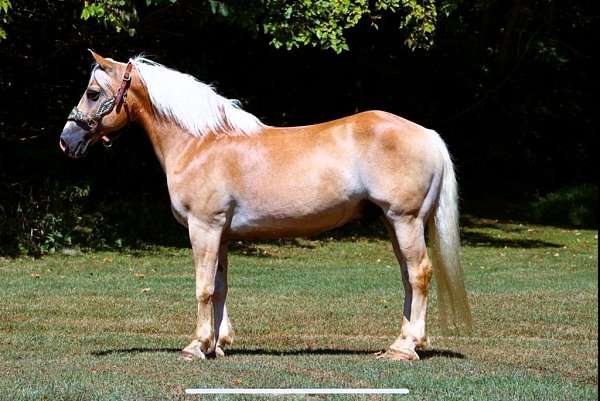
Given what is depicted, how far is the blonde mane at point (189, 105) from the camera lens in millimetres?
8672

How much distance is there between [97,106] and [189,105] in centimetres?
74

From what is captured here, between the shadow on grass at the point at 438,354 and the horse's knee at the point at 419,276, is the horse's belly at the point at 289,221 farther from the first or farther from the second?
the shadow on grass at the point at 438,354

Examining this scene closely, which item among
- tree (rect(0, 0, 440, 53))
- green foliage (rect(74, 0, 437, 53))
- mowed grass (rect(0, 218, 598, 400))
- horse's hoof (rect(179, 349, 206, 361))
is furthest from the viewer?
green foliage (rect(74, 0, 437, 53))

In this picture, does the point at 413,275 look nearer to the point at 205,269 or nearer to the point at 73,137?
the point at 205,269

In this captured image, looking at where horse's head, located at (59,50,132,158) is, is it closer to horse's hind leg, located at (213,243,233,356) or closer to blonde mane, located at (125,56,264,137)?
blonde mane, located at (125,56,264,137)

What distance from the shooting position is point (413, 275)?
8.38 metres

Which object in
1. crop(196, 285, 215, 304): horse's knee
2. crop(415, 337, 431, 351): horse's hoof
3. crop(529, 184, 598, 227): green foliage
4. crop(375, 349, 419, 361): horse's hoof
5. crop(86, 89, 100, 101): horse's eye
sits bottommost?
crop(529, 184, 598, 227): green foliage

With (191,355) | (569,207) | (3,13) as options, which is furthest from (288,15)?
(569,207)

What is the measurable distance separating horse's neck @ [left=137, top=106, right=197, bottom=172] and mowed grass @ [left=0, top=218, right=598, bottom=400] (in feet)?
5.26

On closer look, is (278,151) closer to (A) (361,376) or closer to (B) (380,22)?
(A) (361,376)

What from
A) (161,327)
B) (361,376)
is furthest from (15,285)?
(361,376)

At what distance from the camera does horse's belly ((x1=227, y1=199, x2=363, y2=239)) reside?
27.4 ft

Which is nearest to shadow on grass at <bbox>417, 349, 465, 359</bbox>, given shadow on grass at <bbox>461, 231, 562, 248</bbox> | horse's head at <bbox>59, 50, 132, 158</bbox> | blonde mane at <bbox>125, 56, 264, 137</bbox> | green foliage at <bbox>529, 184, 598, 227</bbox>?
blonde mane at <bbox>125, 56, 264, 137</bbox>

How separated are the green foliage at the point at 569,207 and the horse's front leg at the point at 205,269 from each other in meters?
17.4
